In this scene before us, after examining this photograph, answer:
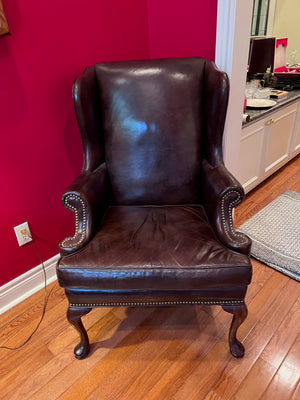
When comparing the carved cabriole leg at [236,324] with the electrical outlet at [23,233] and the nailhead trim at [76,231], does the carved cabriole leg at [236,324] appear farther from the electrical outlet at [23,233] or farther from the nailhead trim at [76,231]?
the electrical outlet at [23,233]

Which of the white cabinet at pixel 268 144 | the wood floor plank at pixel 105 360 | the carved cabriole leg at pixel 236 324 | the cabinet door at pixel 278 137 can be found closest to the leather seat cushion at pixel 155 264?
the carved cabriole leg at pixel 236 324

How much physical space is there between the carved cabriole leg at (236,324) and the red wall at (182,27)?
1.30 m

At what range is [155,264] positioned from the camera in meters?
1.08

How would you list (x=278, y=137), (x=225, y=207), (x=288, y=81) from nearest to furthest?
(x=225, y=207), (x=278, y=137), (x=288, y=81)

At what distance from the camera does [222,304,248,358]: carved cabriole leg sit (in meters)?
1.16

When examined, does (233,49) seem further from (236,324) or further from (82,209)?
(236,324)

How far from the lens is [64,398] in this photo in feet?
3.81

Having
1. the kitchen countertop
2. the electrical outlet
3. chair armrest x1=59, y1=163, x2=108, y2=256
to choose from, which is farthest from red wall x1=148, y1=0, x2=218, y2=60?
the electrical outlet

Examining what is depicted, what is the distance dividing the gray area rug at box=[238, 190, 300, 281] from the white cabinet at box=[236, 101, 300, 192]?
0.26 m

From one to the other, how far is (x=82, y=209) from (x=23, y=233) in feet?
1.74

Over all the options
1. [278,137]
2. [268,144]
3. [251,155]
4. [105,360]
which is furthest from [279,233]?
[105,360]

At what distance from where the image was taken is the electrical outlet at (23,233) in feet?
4.97

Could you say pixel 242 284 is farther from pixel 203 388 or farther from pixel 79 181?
pixel 79 181

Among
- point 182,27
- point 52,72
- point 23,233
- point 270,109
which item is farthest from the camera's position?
point 270,109
